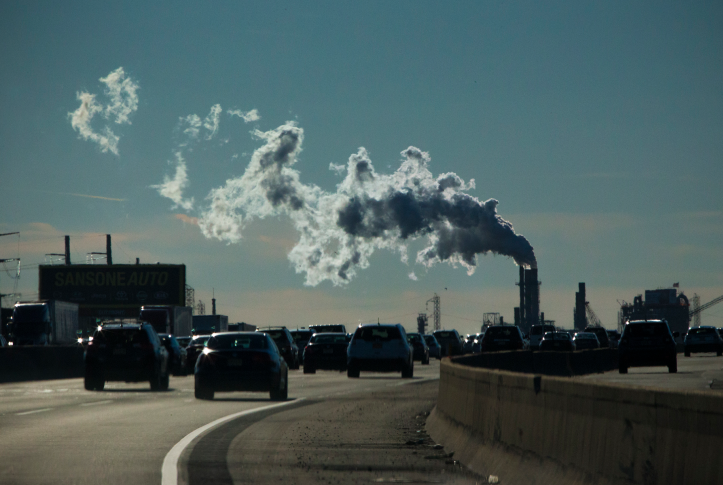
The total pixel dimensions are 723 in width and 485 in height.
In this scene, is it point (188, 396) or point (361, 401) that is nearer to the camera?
point (361, 401)

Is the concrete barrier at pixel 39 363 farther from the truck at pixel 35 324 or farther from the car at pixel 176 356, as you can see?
the truck at pixel 35 324

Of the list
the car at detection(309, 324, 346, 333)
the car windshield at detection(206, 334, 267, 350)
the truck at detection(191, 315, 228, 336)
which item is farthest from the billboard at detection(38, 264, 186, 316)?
the car windshield at detection(206, 334, 267, 350)

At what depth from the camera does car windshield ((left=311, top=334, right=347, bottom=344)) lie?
38.4 metres

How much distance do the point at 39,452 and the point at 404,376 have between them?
21610 millimetres

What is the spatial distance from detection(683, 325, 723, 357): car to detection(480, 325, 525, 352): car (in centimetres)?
1722

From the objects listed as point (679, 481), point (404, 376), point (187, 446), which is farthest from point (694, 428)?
point (404, 376)

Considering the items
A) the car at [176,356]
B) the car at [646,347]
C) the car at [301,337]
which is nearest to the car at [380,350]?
the car at [176,356]

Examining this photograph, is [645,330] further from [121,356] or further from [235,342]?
[121,356]

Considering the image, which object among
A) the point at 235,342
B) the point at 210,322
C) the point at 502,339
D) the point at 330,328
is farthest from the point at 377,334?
the point at 210,322

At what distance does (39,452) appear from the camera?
39.2 feet

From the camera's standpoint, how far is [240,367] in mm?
21422

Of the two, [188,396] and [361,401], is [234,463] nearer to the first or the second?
[361,401]

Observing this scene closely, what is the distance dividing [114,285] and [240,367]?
8020cm

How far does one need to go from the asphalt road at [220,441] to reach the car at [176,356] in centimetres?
1236
